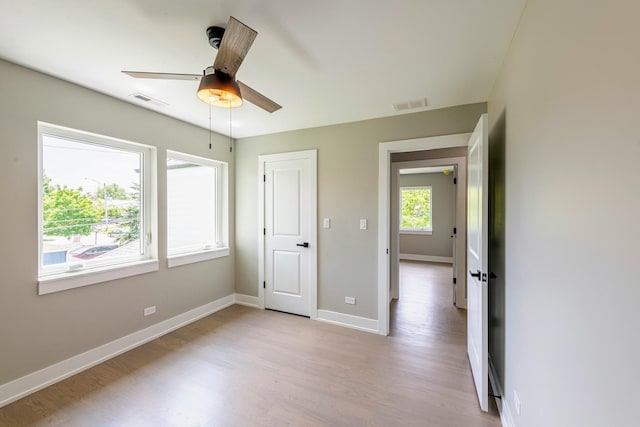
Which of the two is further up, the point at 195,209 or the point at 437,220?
the point at 195,209

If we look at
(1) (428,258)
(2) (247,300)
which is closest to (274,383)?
(2) (247,300)

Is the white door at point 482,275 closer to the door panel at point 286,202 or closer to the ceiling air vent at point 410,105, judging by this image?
the ceiling air vent at point 410,105

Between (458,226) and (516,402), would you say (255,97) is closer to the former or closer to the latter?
(516,402)

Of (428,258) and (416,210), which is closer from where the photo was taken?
(428,258)

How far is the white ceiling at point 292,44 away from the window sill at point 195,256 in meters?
1.84

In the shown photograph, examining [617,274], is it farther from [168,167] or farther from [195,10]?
[168,167]

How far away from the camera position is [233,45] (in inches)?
57.5

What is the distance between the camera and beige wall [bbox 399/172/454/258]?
24.2ft

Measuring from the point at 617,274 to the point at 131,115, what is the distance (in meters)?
3.68

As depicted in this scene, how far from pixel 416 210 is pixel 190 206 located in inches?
249

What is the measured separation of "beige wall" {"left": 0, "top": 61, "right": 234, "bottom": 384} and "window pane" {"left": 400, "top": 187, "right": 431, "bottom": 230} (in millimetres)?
6666

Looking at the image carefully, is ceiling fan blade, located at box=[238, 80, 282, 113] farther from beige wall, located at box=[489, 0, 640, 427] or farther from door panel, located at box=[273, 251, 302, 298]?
door panel, located at box=[273, 251, 302, 298]

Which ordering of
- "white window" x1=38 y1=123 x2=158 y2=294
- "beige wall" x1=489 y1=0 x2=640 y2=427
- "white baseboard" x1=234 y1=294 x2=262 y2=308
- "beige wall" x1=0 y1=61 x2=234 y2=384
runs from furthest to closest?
"white baseboard" x1=234 y1=294 x2=262 y2=308, "white window" x1=38 y1=123 x2=158 y2=294, "beige wall" x1=0 y1=61 x2=234 y2=384, "beige wall" x1=489 y1=0 x2=640 y2=427

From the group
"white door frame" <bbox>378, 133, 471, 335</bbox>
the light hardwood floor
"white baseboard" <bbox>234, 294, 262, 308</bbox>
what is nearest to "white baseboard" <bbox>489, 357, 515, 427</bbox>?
the light hardwood floor
